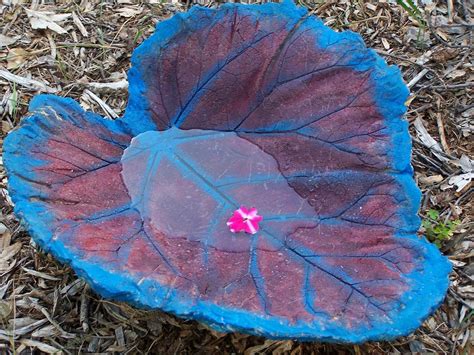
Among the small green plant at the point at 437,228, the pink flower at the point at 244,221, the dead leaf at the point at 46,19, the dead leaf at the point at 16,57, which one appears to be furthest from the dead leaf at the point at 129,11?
the small green plant at the point at 437,228

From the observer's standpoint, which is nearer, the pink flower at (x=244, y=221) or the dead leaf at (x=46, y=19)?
the pink flower at (x=244, y=221)

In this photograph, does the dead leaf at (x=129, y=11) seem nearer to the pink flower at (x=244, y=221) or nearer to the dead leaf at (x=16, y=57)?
the dead leaf at (x=16, y=57)

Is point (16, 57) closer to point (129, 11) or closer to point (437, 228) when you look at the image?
point (129, 11)

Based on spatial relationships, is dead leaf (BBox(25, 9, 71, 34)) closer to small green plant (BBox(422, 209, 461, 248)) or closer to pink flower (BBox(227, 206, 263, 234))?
pink flower (BBox(227, 206, 263, 234))

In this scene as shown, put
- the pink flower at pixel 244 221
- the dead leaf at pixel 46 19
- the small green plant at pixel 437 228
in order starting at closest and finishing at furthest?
1. the pink flower at pixel 244 221
2. the small green plant at pixel 437 228
3. the dead leaf at pixel 46 19

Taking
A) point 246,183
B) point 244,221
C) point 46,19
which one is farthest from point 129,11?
point 244,221

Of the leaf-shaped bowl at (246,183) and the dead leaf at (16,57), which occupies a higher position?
the leaf-shaped bowl at (246,183)

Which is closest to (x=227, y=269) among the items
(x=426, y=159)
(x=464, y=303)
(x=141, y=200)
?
(x=141, y=200)

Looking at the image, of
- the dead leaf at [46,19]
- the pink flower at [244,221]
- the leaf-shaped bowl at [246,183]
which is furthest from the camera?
the dead leaf at [46,19]
